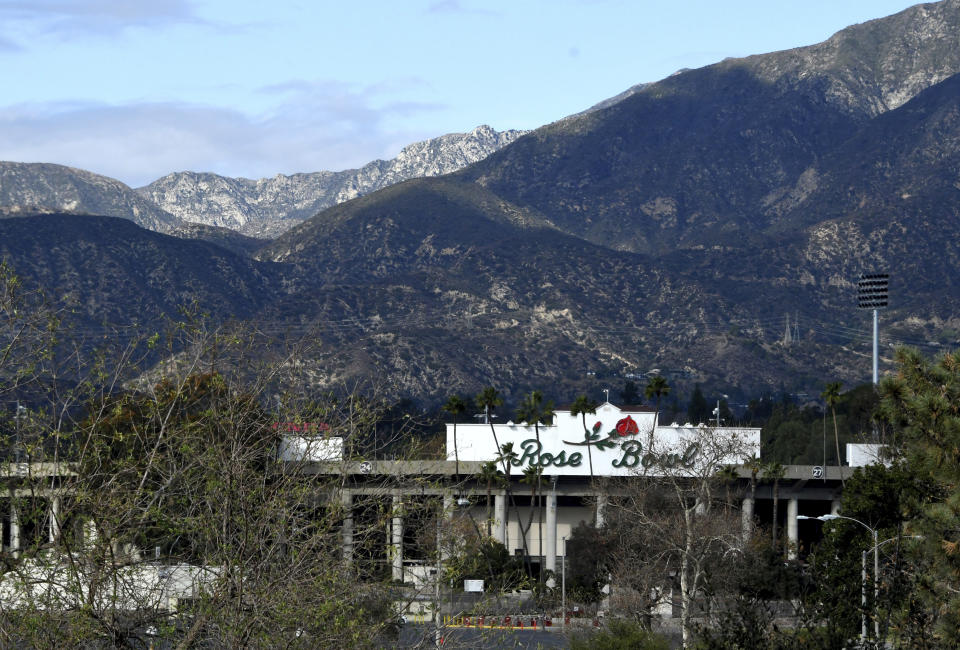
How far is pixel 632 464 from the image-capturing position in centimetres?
11412

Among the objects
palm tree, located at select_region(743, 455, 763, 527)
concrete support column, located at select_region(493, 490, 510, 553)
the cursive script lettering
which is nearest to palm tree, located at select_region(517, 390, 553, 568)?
the cursive script lettering

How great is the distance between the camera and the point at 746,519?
109812 millimetres

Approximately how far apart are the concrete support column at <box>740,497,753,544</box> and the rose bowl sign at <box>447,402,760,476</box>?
11.2 feet

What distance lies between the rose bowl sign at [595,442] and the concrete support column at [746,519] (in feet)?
11.2

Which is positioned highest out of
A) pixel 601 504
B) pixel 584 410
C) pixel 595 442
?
pixel 584 410

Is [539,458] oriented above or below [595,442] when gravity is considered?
below

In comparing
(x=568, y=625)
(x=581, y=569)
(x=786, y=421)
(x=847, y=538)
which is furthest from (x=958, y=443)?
(x=786, y=421)

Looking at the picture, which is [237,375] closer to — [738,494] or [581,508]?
[738,494]

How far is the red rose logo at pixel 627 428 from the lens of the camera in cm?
11444

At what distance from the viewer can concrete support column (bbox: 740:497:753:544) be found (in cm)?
10189

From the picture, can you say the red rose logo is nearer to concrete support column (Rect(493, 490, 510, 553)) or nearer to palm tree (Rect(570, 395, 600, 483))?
palm tree (Rect(570, 395, 600, 483))

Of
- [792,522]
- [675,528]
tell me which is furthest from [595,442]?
[675,528]

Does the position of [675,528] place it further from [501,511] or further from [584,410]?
[501,511]

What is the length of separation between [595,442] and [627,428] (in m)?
2.81
